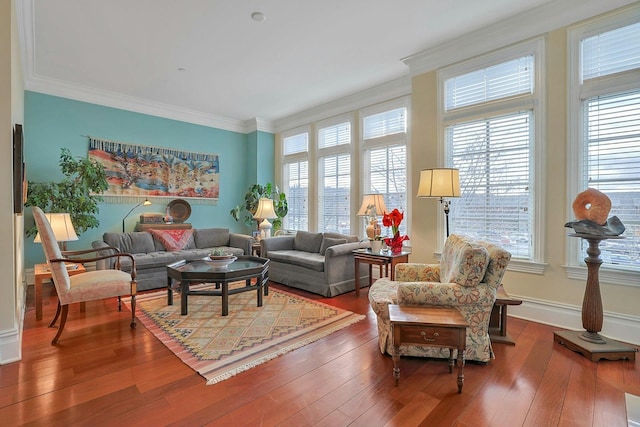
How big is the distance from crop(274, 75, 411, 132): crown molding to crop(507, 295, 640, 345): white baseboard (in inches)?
127

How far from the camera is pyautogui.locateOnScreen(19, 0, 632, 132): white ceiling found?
3.05 metres

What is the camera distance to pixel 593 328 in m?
2.62

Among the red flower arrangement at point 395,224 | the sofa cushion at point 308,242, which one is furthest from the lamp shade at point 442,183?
the sofa cushion at point 308,242

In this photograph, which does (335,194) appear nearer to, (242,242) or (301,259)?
(301,259)

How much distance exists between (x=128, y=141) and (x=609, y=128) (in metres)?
6.58

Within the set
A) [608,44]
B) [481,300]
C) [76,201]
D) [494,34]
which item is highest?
[494,34]

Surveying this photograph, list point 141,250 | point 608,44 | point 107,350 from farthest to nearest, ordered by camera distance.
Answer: point 141,250
point 608,44
point 107,350

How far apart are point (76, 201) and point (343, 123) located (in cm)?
429

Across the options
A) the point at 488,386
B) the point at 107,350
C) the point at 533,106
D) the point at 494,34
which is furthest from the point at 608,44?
the point at 107,350

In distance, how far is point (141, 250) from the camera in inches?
194

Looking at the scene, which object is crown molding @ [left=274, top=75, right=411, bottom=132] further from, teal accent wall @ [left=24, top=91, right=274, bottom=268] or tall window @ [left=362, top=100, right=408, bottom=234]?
teal accent wall @ [left=24, top=91, right=274, bottom=268]

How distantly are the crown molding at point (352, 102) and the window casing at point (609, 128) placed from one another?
2.12 metres

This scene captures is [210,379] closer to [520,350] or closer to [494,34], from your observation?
[520,350]

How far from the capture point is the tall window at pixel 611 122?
2750 millimetres
